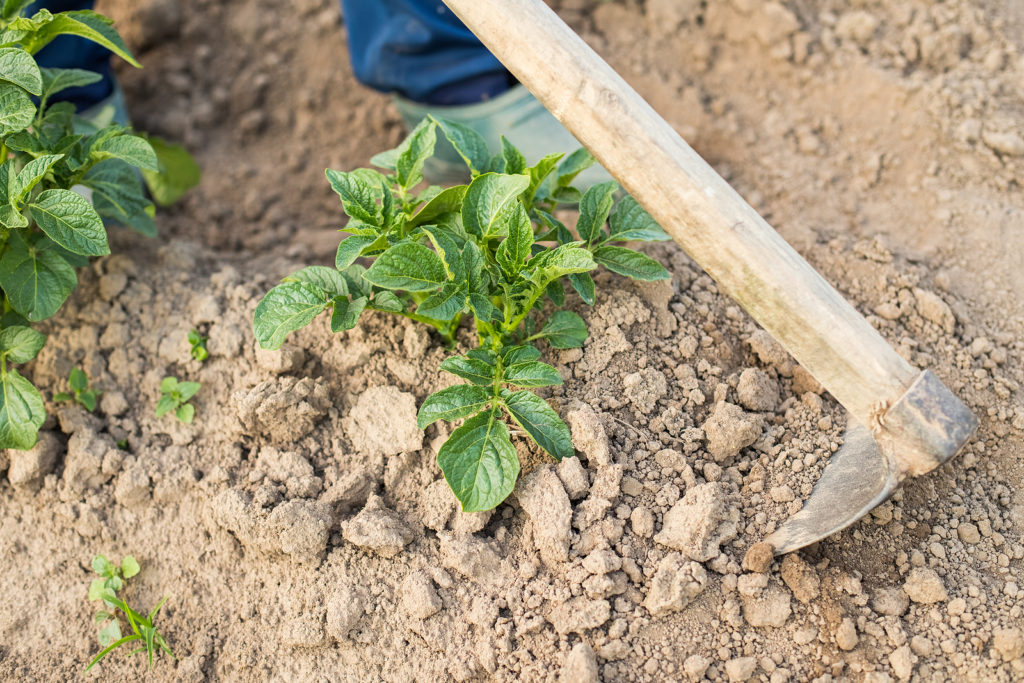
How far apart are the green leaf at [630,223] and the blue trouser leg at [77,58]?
1549mm

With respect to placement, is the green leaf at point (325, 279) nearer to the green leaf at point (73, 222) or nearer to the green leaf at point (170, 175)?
the green leaf at point (73, 222)

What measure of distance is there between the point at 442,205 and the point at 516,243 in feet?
0.73

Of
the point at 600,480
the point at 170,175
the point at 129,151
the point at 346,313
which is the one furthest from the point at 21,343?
the point at 600,480

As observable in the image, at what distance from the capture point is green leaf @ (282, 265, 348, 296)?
5.80 feet

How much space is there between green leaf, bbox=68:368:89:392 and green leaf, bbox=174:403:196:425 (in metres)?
0.25

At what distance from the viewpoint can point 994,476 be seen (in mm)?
1708

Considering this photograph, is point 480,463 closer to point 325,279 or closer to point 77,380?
point 325,279

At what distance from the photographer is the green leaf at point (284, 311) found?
1663mm

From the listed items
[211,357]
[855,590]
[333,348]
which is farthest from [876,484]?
[211,357]

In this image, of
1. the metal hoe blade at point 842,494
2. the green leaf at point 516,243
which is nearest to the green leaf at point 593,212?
the green leaf at point 516,243

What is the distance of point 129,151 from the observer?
1797 millimetres

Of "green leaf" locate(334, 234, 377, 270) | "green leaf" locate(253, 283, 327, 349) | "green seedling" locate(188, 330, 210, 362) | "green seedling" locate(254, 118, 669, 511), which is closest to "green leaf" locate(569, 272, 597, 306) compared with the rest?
"green seedling" locate(254, 118, 669, 511)

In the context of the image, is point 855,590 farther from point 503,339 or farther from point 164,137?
point 164,137

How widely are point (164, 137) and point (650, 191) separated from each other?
7.06 ft
